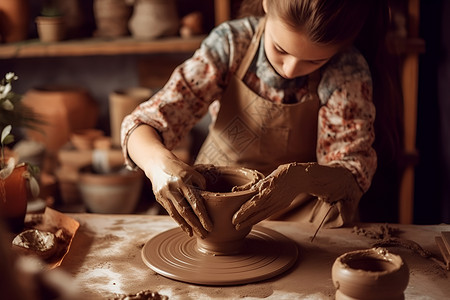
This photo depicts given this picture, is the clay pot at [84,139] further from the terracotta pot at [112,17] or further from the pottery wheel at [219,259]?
the pottery wheel at [219,259]

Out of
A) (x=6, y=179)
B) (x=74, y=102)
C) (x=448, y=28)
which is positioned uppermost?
(x=448, y=28)

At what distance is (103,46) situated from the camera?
316cm

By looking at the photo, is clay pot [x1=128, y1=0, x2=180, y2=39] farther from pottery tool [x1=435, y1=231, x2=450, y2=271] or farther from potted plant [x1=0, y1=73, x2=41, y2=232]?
pottery tool [x1=435, y1=231, x2=450, y2=271]

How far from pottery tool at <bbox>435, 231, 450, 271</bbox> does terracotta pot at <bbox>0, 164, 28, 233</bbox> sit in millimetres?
1142

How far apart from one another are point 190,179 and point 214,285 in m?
0.28

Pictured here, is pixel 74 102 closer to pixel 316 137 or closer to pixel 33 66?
pixel 33 66

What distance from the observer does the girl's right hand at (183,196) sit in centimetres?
141

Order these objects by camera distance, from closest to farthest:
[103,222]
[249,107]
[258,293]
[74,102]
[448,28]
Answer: [258,293], [103,222], [249,107], [448,28], [74,102]

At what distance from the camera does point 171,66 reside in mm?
3588

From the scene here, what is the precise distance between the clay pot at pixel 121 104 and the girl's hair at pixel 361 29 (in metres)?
1.26

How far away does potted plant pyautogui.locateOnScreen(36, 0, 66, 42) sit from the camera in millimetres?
3215

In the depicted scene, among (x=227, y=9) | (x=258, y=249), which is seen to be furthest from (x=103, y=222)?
(x=227, y=9)

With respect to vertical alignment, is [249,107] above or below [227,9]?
below

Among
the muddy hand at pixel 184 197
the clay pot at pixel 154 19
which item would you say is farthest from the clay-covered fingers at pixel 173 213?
the clay pot at pixel 154 19
